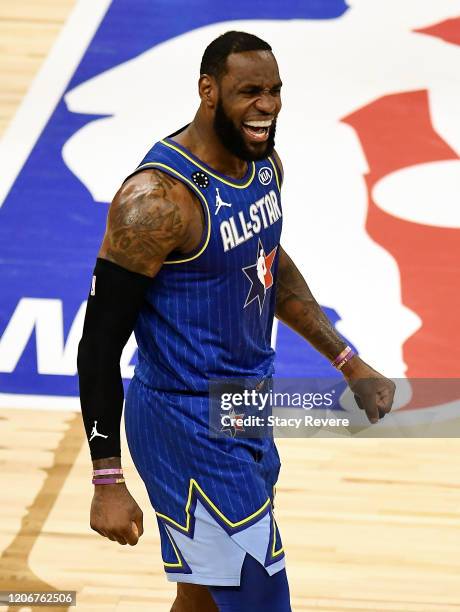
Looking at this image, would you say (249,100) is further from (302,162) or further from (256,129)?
(302,162)

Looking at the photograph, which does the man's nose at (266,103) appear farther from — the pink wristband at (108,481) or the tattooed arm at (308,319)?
the pink wristband at (108,481)

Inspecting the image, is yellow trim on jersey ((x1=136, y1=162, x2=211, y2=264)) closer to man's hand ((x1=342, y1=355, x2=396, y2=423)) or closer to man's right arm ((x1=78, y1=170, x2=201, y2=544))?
man's right arm ((x1=78, y1=170, x2=201, y2=544))

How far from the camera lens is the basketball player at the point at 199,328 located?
135 inches

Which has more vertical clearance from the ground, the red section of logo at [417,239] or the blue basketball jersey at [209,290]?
the blue basketball jersey at [209,290]

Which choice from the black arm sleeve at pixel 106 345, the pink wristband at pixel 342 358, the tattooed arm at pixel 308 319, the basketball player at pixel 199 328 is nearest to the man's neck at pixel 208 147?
the basketball player at pixel 199 328

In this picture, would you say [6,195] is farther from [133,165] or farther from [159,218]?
[159,218]

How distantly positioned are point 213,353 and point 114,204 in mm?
481

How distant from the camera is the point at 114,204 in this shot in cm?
344

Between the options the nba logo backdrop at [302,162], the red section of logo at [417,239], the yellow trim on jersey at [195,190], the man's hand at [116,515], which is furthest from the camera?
the nba logo backdrop at [302,162]

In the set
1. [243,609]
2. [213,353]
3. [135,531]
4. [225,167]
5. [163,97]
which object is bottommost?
[163,97]

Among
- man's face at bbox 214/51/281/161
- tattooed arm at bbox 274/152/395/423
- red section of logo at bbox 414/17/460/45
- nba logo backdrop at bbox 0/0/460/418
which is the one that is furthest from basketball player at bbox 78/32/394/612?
red section of logo at bbox 414/17/460/45

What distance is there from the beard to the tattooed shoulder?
0.65 feet

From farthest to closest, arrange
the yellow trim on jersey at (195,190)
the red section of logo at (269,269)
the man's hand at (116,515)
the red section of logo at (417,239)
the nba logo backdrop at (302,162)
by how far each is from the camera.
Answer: the nba logo backdrop at (302,162)
the red section of logo at (417,239)
the red section of logo at (269,269)
the yellow trim on jersey at (195,190)
the man's hand at (116,515)

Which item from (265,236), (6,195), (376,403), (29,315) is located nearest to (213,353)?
(265,236)
